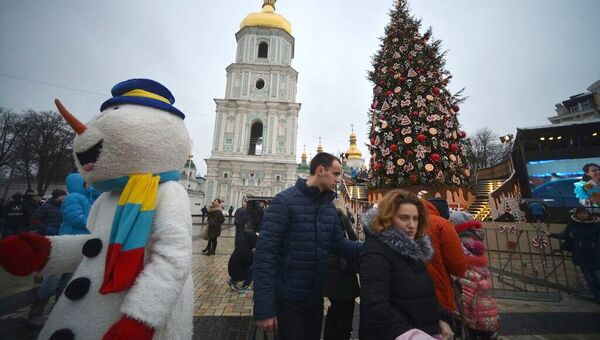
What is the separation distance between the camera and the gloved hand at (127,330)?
1.02m

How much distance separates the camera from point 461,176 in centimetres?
698

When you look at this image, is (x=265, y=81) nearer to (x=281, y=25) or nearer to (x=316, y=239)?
(x=281, y=25)

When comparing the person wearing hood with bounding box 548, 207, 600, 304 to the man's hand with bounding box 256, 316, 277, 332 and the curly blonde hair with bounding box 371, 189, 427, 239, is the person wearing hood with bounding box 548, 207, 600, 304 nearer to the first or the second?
the curly blonde hair with bounding box 371, 189, 427, 239

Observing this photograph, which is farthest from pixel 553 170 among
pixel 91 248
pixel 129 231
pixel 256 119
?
pixel 256 119

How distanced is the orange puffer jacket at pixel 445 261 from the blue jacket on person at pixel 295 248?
724 mm

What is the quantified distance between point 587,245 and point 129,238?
7.08 metres

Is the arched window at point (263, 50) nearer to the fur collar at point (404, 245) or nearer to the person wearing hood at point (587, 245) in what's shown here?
the person wearing hood at point (587, 245)

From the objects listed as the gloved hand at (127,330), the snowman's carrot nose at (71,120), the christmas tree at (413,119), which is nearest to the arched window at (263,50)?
the christmas tree at (413,119)

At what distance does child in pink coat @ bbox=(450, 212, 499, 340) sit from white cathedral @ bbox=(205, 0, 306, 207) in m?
25.5

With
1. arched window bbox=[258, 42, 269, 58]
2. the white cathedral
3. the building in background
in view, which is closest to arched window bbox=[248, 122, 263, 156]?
the white cathedral

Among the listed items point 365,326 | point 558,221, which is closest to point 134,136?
point 365,326

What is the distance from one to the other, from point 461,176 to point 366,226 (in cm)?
656

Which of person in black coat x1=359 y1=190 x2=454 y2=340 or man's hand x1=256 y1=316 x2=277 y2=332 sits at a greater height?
person in black coat x1=359 y1=190 x2=454 y2=340

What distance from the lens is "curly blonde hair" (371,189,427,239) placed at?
1.75 m
